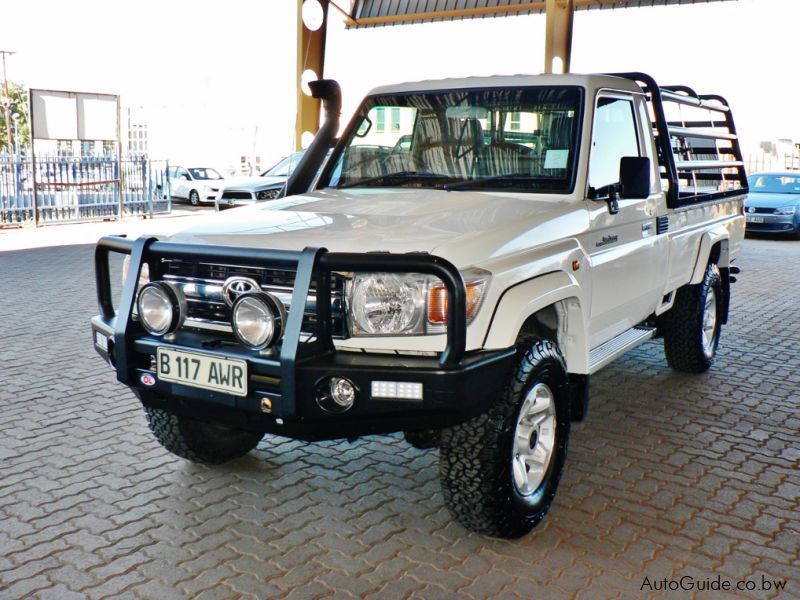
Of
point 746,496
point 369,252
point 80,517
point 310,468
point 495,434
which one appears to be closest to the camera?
point 369,252

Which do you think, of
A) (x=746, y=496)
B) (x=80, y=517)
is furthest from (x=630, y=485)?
(x=80, y=517)

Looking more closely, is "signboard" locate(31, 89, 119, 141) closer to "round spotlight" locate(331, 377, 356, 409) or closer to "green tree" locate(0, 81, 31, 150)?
"round spotlight" locate(331, 377, 356, 409)

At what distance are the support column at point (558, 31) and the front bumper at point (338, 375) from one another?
17.7 meters

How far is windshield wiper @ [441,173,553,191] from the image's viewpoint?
13.7 ft

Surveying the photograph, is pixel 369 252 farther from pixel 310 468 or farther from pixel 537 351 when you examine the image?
pixel 310 468

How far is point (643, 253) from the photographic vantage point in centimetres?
470

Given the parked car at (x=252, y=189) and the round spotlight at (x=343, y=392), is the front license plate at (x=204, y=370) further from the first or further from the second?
the parked car at (x=252, y=189)

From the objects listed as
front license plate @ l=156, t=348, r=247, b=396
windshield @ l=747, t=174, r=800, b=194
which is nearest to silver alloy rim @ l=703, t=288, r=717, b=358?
front license plate @ l=156, t=348, r=247, b=396

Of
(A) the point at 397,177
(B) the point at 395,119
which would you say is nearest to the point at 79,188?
(B) the point at 395,119

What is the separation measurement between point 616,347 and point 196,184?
74.1 feet

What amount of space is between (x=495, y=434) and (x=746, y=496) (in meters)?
1.57

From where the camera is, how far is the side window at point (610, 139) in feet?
14.0

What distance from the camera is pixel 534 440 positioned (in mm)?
3686

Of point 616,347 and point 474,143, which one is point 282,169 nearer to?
point 474,143
